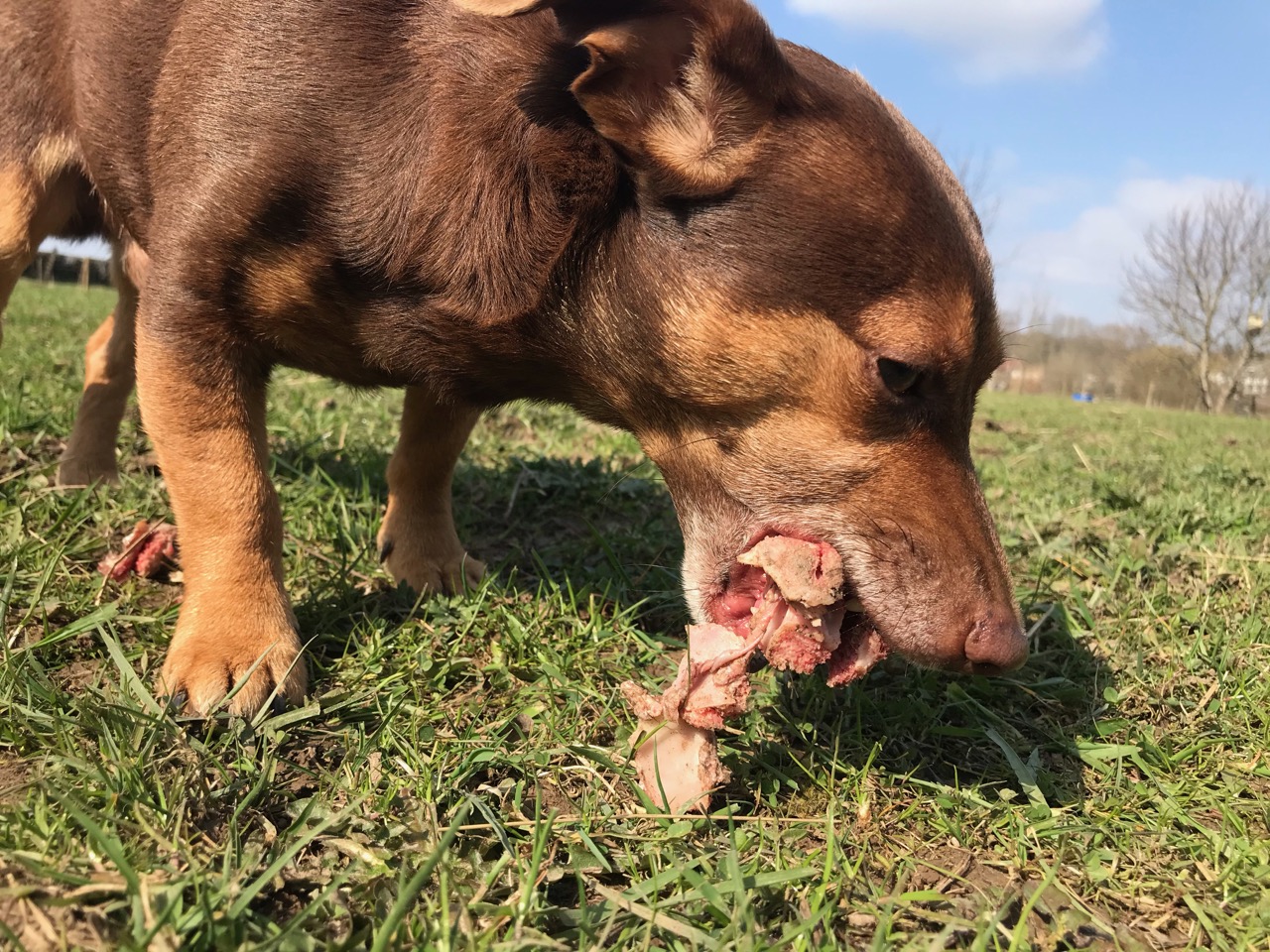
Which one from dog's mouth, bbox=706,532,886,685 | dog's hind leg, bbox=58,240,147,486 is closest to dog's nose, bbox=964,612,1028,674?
dog's mouth, bbox=706,532,886,685

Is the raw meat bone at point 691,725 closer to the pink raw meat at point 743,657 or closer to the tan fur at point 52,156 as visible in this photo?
the pink raw meat at point 743,657

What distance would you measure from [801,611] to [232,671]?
4.85 feet

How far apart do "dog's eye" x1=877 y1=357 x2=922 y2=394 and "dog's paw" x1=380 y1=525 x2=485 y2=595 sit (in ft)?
5.42

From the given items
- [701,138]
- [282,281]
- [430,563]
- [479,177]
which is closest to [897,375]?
[701,138]

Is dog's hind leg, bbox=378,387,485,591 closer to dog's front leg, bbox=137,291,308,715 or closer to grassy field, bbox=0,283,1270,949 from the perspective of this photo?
grassy field, bbox=0,283,1270,949

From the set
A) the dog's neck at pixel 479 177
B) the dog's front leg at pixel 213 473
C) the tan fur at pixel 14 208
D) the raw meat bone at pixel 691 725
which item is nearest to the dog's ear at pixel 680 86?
→ the dog's neck at pixel 479 177

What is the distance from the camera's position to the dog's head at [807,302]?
224 cm

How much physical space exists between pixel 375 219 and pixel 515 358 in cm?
54

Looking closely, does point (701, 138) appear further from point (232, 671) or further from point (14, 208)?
point (14, 208)

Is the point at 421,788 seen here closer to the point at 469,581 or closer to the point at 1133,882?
the point at 469,581

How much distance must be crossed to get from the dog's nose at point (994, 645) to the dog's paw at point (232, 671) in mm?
1729

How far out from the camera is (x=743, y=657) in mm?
2197

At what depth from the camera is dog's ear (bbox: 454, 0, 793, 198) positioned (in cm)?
225

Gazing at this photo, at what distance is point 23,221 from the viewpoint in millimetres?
3289
